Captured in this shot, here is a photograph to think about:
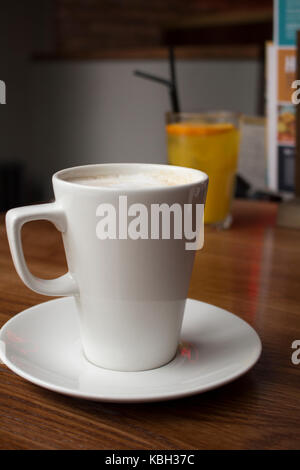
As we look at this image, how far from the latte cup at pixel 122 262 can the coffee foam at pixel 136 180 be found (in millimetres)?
19

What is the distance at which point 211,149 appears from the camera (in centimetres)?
88

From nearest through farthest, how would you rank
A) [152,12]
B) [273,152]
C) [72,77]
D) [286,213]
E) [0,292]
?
[0,292] < [286,213] < [273,152] < [72,77] < [152,12]

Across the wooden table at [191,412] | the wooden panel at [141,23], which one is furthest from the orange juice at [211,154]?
the wooden panel at [141,23]

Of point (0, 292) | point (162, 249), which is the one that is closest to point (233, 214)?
point (0, 292)

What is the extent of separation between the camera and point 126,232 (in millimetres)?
364

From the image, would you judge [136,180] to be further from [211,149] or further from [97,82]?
[97,82]

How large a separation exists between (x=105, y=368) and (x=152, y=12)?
13.2 feet

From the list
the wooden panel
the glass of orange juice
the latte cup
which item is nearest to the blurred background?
the wooden panel

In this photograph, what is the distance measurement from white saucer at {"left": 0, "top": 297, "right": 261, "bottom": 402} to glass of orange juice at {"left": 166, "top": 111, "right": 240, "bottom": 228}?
1.35ft

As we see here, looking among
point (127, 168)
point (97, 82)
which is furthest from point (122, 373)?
point (97, 82)

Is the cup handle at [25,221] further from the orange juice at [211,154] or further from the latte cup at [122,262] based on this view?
the orange juice at [211,154]

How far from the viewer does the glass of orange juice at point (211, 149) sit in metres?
0.88

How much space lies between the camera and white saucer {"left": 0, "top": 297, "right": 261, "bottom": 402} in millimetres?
348
